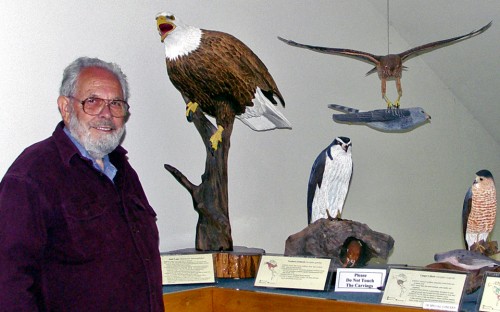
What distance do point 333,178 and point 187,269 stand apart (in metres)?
0.63

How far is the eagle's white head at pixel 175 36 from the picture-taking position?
2.18 m

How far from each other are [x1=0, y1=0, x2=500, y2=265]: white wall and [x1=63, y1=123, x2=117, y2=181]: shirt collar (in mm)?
646

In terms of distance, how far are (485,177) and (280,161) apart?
923mm

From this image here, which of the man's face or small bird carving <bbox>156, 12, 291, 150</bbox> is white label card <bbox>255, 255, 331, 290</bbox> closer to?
small bird carving <bbox>156, 12, 291, 150</bbox>

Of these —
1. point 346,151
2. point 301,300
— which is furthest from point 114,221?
point 346,151

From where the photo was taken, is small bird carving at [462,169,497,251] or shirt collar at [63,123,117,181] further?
small bird carving at [462,169,497,251]

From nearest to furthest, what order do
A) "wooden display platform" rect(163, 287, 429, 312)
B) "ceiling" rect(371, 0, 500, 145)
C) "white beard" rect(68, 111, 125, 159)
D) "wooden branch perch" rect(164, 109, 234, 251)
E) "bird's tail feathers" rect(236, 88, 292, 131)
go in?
"white beard" rect(68, 111, 125, 159) < "wooden display platform" rect(163, 287, 429, 312) < "wooden branch perch" rect(164, 109, 234, 251) < "bird's tail feathers" rect(236, 88, 292, 131) < "ceiling" rect(371, 0, 500, 145)

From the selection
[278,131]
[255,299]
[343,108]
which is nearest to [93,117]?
[255,299]

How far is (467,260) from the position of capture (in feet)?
5.98

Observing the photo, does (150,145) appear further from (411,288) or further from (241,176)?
(411,288)

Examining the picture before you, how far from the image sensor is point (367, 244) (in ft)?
6.82

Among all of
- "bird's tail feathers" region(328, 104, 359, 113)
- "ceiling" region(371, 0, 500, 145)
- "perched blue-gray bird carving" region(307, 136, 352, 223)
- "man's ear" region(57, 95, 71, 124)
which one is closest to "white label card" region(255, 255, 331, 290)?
"perched blue-gray bird carving" region(307, 136, 352, 223)

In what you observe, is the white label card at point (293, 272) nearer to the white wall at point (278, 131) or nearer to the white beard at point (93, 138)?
the white wall at point (278, 131)

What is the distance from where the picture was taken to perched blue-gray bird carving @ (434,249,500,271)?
1.80 m
